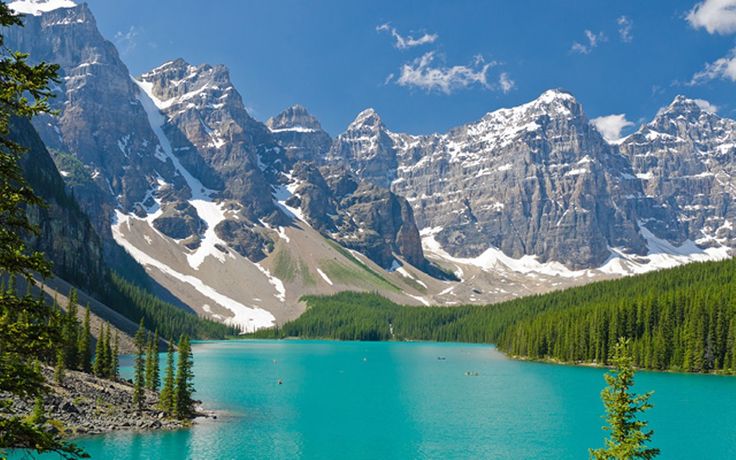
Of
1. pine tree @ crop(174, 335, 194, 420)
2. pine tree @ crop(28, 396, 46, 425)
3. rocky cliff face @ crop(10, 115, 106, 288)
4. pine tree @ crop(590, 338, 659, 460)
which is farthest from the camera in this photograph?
rocky cliff face @ crop(10, 115, 106, 288)

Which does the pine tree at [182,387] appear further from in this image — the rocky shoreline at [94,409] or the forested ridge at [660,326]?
the forested ridge at [660,326]

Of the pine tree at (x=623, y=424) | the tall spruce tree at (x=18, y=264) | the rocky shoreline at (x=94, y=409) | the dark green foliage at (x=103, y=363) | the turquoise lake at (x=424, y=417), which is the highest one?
the tall spruce tree at (x=18, y=264)

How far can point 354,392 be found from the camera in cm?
9862

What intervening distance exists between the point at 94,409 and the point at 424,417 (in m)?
37.6

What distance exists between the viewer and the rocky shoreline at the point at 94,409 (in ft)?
183

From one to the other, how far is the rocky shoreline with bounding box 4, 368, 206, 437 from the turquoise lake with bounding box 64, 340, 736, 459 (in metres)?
2.19

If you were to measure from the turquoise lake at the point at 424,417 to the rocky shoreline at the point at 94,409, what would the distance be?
7.17ft

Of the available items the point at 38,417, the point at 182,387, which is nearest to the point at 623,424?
the point at 38,417

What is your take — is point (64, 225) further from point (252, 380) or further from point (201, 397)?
point (201, 397)

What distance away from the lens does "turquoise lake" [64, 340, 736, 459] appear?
56.1 m

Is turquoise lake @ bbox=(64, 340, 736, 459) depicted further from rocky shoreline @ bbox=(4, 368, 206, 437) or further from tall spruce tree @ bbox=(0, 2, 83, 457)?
tall spruce tree @ bbox=(0, 2, 83, 457)

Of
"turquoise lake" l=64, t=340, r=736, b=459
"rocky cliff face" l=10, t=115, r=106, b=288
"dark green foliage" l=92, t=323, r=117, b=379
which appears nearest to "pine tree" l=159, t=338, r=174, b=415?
"turquoise lake" l=64, t=340, r=736, b=459

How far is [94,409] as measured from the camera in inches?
2397

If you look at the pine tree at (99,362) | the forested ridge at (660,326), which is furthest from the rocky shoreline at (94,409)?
the forested ridge at (660,326)
